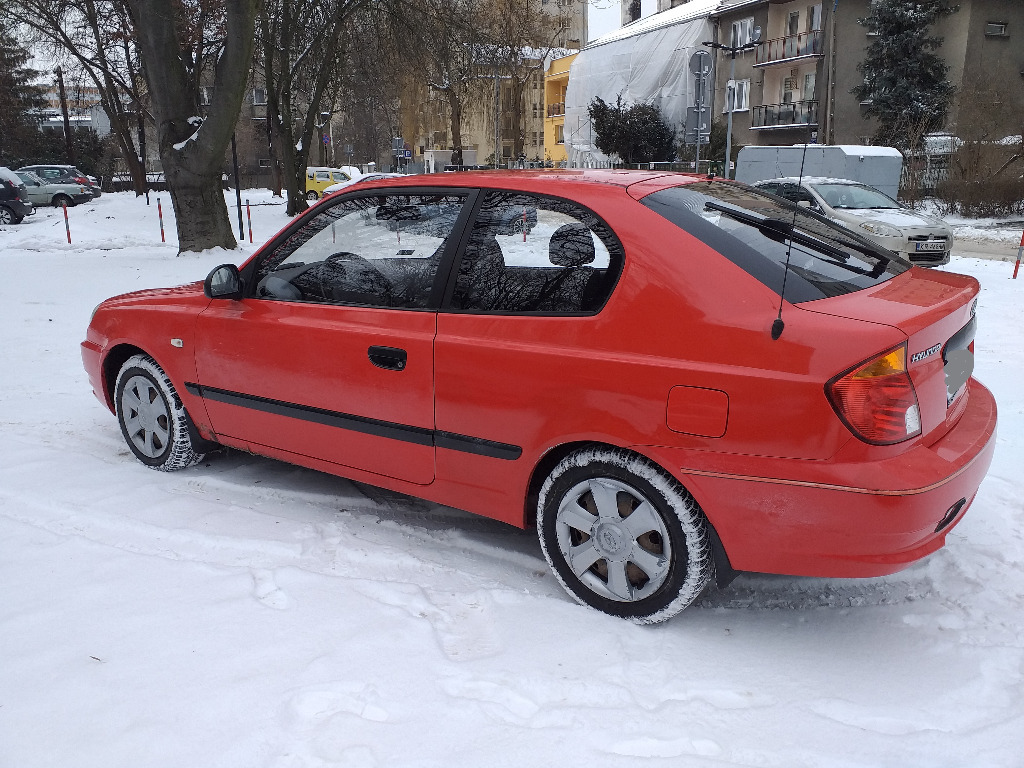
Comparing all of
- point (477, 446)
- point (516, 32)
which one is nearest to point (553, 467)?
point (477, 446)

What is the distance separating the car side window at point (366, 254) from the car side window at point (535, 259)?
18cm

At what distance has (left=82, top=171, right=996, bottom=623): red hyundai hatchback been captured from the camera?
2506mm

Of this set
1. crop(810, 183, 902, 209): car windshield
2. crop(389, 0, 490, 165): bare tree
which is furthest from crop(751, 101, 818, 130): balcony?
crop(810, 183, 902, 209): car windshield

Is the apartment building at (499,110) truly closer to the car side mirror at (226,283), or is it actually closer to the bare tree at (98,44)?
the bare tree at (98,44)

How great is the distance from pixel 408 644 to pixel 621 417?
42.9 inches

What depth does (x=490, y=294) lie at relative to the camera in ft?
10.5

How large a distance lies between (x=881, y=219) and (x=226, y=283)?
477 inches

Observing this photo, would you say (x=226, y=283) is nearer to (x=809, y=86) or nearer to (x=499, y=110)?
(x=809, y=86)

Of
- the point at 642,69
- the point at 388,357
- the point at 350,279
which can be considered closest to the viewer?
the point at 388,357

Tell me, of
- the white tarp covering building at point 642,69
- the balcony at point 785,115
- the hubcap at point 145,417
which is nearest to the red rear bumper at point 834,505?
the hubcap at point 145,417

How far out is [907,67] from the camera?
30.9 metres

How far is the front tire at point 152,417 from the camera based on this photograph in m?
4.37

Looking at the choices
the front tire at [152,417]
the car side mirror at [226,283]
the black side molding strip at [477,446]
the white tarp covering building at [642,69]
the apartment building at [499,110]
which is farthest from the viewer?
the white tarp covering building at [642,69]

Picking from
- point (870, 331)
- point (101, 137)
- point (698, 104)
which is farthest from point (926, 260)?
point (101, 137)
